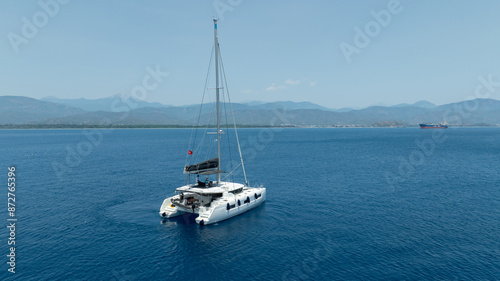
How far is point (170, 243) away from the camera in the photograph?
2825cm

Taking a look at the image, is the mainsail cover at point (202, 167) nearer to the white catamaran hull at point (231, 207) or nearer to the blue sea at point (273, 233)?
the white catamaran hull at point (231, 207)

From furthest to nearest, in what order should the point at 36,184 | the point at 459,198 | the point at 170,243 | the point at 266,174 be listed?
the point at 266,174 → the point at 36,184 → the point at 459,198 → the point at 170,243

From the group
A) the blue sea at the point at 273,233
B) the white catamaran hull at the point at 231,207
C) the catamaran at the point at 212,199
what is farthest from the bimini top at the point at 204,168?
the blue sea at the point at 273,233

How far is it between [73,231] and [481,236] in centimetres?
4619

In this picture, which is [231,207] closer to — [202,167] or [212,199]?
[212,199]

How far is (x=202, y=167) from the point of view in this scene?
3844 centimetres

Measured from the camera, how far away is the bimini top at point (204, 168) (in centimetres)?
3762

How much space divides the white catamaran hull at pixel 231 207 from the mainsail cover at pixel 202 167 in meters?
5.62

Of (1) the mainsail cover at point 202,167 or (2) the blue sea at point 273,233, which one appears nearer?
(2) the blue sea at point 273,233

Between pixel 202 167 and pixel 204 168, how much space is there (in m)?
0.48

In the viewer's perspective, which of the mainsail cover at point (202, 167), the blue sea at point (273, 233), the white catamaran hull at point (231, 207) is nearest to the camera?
the blue sea at point (273, 233)

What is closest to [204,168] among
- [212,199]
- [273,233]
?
[212,199]

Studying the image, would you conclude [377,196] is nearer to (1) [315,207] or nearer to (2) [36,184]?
(1) [315,207]

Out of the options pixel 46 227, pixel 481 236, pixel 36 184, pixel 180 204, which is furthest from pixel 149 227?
pixel 481 236
